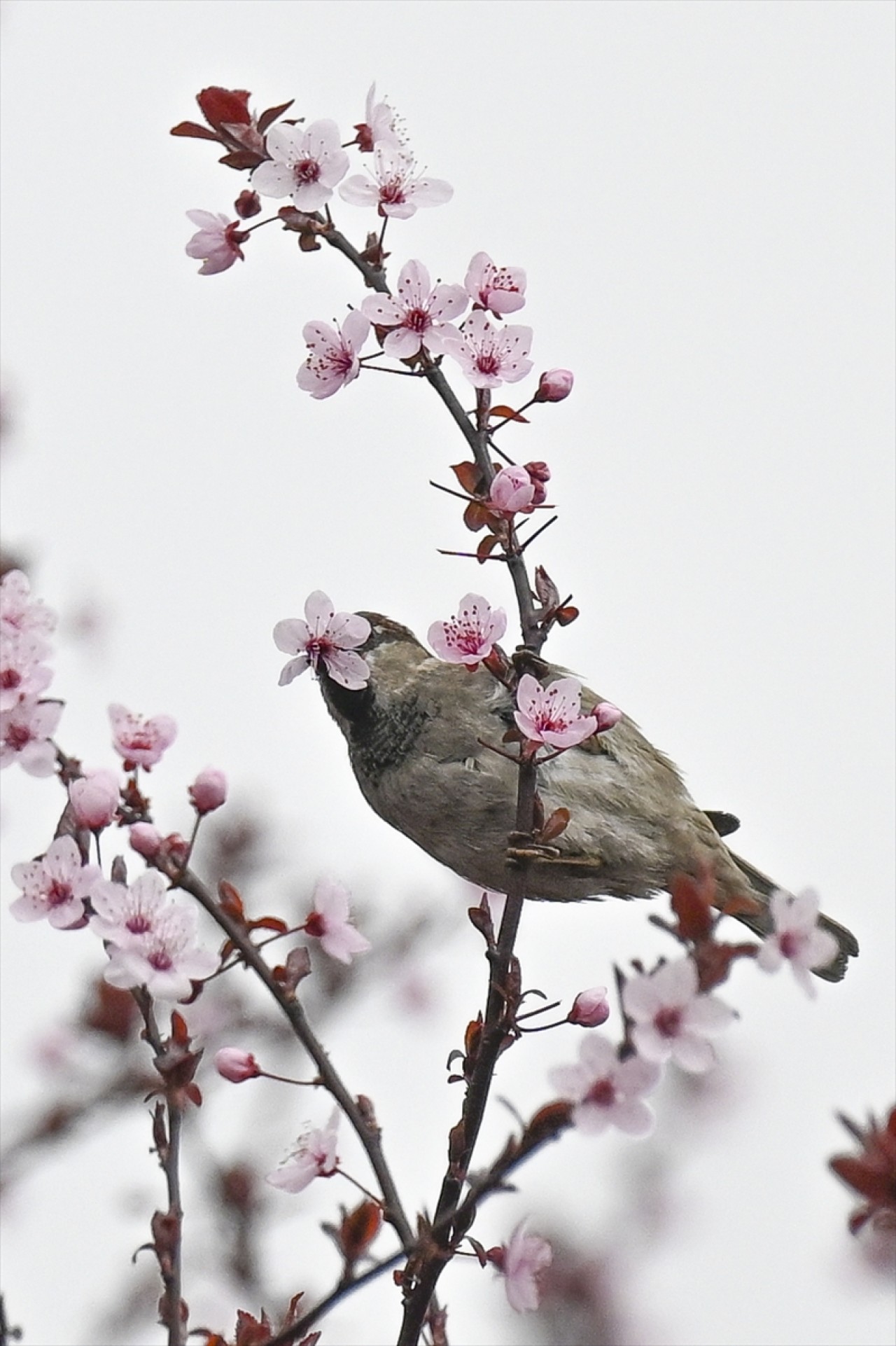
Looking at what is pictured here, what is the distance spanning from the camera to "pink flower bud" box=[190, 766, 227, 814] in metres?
2.01

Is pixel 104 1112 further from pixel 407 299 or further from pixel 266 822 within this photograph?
pixel 407 299

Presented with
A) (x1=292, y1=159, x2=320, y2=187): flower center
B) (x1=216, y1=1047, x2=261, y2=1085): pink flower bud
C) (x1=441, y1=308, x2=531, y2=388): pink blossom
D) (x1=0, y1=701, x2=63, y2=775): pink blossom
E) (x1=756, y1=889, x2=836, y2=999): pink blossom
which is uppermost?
(x1=292, y1=159, x2=320, y2=187): flower center

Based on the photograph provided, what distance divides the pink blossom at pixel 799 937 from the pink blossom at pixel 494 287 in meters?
1.02

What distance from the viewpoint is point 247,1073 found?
6.74 feet

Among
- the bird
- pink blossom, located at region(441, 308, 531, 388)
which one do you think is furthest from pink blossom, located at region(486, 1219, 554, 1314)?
the bird

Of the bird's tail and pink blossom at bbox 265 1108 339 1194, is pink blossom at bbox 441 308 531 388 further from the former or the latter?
the bird's tail

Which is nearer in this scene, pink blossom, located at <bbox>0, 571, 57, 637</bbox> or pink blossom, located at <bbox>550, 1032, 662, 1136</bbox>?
pink blossom, located at <bbox>550, 1032, 662, 1136</bbox>

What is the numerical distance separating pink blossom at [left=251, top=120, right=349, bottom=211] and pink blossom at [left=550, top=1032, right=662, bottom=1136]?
4.11ft

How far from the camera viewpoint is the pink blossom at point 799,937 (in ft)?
5.23

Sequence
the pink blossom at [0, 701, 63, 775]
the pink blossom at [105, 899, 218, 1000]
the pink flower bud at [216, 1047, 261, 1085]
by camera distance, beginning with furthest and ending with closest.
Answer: the pink flower bud at [216, 1047, 261, 1085] < the pink blossom at [0, 701, 63, 775] < the pink blossom at [105, 899, 218, 1000]

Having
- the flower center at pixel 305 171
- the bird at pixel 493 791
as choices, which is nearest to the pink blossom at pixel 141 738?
the flower center at pixel 305 171

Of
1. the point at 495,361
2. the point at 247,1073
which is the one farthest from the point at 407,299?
the point at 247,1073

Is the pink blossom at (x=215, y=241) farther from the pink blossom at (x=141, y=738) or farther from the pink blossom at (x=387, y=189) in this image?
the pink blossom at (x=141, y=738)

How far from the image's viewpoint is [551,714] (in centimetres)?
211
